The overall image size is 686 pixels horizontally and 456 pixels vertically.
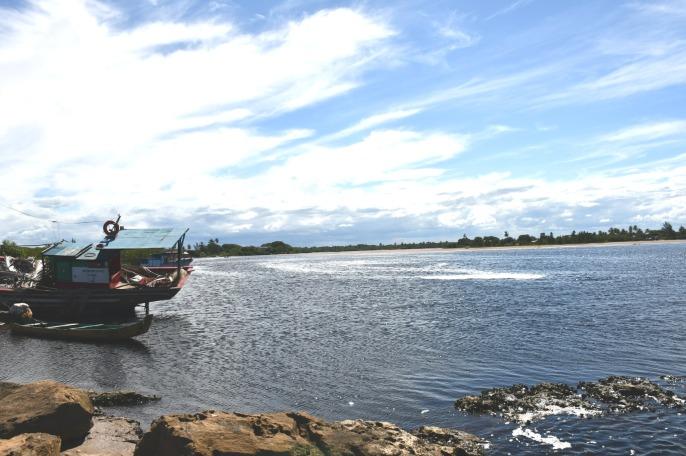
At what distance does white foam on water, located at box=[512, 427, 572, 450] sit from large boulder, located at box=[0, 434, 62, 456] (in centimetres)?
1103

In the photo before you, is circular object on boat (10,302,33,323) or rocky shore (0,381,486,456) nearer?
rocky shore (0,381,486,456)

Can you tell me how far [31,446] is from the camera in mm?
9727

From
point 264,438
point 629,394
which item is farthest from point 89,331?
point 629,394

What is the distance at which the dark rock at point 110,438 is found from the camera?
40.9 ft

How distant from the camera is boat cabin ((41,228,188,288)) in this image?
128 ft

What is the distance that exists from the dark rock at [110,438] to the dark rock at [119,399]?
2526mm

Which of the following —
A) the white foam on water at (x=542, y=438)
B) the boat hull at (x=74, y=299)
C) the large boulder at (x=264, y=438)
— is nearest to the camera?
the large boulder at (x=264, y=438)

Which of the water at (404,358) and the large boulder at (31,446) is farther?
the water at (404,358)

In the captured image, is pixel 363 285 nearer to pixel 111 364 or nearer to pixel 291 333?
pixel 291 333

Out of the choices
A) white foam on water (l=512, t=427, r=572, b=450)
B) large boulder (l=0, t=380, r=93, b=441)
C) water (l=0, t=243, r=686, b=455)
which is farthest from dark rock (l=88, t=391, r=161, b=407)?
white foam on water (l=512, t=427, r=572, b=450)

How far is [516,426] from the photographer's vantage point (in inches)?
561

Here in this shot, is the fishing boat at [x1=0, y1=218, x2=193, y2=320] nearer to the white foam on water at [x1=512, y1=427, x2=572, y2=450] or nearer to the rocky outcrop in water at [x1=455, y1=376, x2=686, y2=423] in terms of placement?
the rocky outcrop in water at [x1=455, y1=376, x2=686, y2=423]

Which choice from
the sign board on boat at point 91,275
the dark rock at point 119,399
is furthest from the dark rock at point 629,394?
the sign board on boat at point 91,275

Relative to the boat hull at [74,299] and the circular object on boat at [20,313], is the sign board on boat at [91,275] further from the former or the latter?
the circular object on boat at [20,313]
